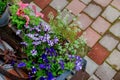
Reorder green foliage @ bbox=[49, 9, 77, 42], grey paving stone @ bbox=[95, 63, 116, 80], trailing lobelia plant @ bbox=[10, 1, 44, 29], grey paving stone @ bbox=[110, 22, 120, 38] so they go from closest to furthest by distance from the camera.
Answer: trailing lobelia plant @ bbox=[10, 1, 44, 29] < green foliage @ bbox=[49, 9, 77, 42] < grey paving stone @ bbox=[95, 63, 116, 80] < grey paving stone @ bbox=[110, 22, 120, 38]

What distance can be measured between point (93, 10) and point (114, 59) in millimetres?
783

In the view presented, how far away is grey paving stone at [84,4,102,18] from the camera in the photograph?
3.69 metres

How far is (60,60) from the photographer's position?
2.31 metres

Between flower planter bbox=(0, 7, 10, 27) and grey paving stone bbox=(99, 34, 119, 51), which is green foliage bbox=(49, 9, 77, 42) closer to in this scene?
flower planter bbox=(0, 7, 10, 27)

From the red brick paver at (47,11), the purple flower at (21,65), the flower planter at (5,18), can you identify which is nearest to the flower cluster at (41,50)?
the purple flower at (21,65)

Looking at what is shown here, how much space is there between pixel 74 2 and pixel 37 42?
1.61 m

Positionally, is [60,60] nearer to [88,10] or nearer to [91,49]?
[91,49]

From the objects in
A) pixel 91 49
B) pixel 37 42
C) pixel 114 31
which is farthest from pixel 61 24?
pixel 114 31

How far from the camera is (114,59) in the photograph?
11.1 feet

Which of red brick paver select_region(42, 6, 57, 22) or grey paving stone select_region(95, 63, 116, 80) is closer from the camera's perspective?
grey paving stone select_region(95, 63, 116, 80)

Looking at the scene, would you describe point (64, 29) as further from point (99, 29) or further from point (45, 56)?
point (99, 29)

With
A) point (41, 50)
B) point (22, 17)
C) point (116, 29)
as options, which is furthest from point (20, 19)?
point (116, 29)

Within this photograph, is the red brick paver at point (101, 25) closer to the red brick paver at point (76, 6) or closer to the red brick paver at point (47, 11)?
the red brick paver at point (76, 6)

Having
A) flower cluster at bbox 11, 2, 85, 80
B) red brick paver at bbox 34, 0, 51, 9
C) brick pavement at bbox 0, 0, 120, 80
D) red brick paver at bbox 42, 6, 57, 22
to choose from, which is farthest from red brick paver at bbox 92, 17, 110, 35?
flower cluster at bbox 11, 2, 85, 80
